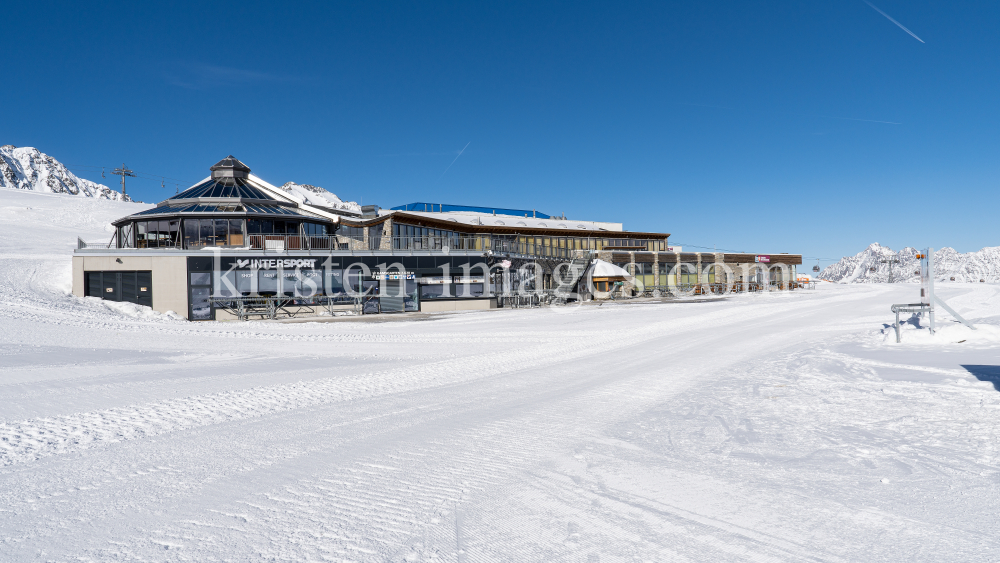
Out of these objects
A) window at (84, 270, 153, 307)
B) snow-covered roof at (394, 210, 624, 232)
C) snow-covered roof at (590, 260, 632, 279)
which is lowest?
window at (84, 270, 153, 307)

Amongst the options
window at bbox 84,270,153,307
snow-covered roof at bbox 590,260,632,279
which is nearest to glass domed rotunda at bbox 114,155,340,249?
window at bbox 84,270,153,307

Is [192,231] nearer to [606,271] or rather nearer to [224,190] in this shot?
[224,190]

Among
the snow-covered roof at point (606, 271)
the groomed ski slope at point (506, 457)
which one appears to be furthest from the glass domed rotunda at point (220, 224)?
the snow-covered roof at point (606, 271)

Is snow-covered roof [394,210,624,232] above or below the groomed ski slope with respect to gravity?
above

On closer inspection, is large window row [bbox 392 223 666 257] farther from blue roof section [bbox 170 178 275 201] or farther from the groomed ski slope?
the groomed ski slope

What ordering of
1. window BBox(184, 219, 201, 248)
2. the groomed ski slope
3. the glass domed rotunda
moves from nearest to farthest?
1. the groomed ski slope
2. the glass domed rotunda
3. window BBox(184, 219, 201, 248)

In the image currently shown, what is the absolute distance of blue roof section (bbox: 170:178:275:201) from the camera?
36.1m

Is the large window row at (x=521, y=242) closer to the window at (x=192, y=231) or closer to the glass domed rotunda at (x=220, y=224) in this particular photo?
the glass domed rotunda at (x=220, y=224)

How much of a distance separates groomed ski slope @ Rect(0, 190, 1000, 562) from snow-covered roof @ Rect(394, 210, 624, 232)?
135 feet

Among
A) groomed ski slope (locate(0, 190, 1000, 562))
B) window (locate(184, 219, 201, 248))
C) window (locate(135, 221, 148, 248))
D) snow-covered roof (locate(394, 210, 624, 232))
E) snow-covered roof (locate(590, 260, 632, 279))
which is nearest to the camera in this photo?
groomed ski slope (locate(0, 190, 1000, 562))

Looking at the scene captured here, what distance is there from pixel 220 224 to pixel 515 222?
100 feet

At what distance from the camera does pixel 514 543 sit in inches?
143

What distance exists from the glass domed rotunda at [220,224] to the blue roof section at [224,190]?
59mm

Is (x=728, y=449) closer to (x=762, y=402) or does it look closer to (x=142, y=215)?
(x=762, y=402)
